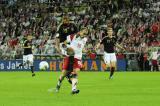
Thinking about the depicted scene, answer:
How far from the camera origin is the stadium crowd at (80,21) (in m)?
41.6

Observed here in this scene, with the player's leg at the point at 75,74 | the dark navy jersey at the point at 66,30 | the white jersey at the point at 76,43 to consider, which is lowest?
the player's leg at the point at 75,74

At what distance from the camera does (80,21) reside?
1813 inches

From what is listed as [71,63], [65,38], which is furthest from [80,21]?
[71,63]

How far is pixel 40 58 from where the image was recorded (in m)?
45.0

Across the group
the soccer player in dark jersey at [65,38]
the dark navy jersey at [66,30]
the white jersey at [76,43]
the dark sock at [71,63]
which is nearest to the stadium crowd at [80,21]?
the white jersey at [76,43]

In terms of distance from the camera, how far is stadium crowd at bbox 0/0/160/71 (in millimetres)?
41625

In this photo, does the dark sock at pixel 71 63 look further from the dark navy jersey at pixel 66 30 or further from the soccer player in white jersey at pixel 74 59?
the dark navy jersey at pixel 66 30

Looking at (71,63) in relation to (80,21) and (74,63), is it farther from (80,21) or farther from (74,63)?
(80,21)

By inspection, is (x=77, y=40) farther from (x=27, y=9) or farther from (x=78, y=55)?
(x=27, y=9)

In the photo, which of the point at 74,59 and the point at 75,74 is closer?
the point at 75,74

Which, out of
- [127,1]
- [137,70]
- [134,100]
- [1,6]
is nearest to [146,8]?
[127,1]

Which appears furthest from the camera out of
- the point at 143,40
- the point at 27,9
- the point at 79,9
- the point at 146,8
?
the point at 27,9

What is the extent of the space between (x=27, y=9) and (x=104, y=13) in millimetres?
9128

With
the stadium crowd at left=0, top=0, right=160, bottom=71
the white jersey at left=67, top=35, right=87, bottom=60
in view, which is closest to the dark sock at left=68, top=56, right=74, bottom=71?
the white jersey at left=67, top=35, right=87, bottom=60
